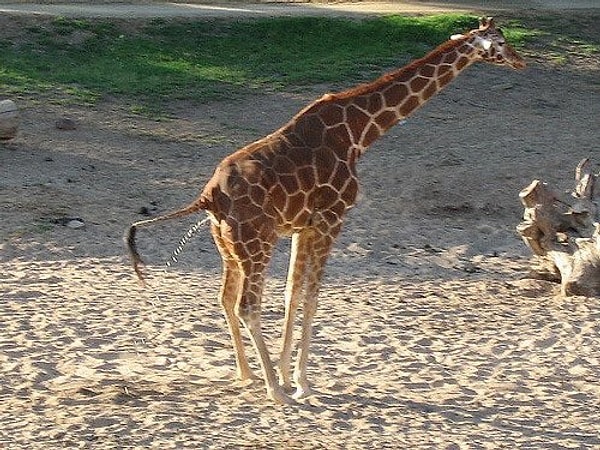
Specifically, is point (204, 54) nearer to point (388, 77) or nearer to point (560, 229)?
point (560, 229)

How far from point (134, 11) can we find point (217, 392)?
13.7 metres

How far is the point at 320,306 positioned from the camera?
930cm

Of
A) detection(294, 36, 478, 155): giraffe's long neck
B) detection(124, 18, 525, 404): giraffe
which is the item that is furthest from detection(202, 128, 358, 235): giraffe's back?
detection(294, 36, 478, 155): giraffe's long neck

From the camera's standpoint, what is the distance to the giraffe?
696cm

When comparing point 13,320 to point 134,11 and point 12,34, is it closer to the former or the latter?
point 12,34

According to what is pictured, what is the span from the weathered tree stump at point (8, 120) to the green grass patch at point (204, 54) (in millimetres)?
2223

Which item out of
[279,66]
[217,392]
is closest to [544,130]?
[279,66]

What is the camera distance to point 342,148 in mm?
7348

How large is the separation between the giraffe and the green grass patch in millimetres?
8490

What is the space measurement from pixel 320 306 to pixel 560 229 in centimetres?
207

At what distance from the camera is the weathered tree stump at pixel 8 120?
13.4m

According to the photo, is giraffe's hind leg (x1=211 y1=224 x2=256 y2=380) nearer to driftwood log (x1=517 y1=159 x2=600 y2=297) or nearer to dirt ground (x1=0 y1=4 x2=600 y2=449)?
dirt ground (x1=0 y1=4 x2=600 y2=449)

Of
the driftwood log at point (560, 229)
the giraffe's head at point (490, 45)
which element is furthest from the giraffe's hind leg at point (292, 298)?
the driftwood log at point (560, 229)

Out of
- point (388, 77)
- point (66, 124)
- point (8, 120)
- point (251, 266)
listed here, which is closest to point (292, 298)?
point (251, 266)
